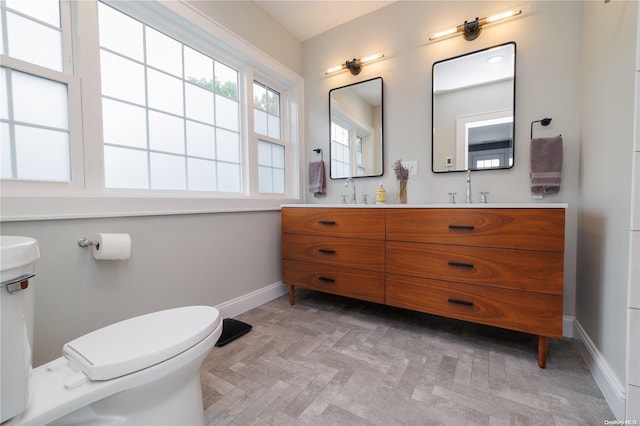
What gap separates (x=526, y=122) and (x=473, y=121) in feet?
1.01

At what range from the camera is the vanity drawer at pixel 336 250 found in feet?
5.72

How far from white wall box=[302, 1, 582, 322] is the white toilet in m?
1.82

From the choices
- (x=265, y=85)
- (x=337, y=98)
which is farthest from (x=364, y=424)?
(x=265, y=85)

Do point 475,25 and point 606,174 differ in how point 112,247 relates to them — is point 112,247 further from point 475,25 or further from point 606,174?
point 475,25

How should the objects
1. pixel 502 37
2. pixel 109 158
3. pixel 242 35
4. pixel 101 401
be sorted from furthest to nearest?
pixel 242 35, pixel 502 37, pixel 109 158, pixel 101 401

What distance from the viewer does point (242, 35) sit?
2035mm

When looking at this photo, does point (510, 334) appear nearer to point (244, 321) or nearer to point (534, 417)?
point (534, 417)

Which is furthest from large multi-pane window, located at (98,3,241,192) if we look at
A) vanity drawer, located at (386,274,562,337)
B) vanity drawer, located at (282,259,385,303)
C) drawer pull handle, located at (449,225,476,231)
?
drawer pull handle, located at (449,225,476,231)

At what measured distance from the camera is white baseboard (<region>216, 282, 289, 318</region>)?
1938mm

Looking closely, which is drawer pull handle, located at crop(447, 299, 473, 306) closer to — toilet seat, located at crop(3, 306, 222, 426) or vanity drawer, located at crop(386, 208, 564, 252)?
vanity drawer, located at crop(386, 208, 564, 252)

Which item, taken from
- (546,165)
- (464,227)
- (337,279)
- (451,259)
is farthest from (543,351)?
(337,279)

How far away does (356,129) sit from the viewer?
7.77ft

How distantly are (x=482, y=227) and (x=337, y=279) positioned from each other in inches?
39.5

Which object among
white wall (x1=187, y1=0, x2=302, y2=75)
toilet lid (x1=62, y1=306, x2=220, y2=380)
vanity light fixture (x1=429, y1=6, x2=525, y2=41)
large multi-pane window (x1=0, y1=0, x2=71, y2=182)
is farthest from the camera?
white wall (x1=187, y1=0, x2=302, y2=75)
